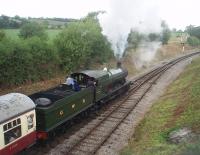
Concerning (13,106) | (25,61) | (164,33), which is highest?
(164,33)

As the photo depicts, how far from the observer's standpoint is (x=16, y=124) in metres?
13.2

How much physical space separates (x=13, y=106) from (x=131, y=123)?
8.57 meters

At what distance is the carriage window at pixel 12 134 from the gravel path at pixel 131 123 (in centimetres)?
393

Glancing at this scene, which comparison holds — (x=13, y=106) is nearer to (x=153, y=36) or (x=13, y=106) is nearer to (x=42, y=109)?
(x=42, y=109)

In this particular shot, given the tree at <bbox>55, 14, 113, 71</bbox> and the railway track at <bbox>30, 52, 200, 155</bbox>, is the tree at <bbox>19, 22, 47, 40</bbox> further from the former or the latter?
the railway track at <bbox>30, 52, 200, 155</bbox>

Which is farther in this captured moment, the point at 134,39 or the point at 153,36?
the point at 153,36

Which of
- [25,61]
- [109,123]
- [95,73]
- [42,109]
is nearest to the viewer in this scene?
[42,109]

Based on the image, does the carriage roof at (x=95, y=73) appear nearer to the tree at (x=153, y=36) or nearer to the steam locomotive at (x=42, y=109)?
the steam locomotive at (x=42, y=109)

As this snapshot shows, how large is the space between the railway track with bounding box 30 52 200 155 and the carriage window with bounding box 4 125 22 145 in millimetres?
2580

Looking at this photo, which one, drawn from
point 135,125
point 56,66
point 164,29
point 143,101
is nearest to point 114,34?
point 56,66

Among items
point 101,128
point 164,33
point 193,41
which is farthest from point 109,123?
point 193,41

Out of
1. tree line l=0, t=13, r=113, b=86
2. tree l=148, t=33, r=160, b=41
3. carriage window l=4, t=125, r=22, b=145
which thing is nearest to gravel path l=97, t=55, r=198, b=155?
carriage window l=4, t=125, r=22, b=145

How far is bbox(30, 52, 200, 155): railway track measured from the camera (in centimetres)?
1588

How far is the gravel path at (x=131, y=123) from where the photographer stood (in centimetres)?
1604
